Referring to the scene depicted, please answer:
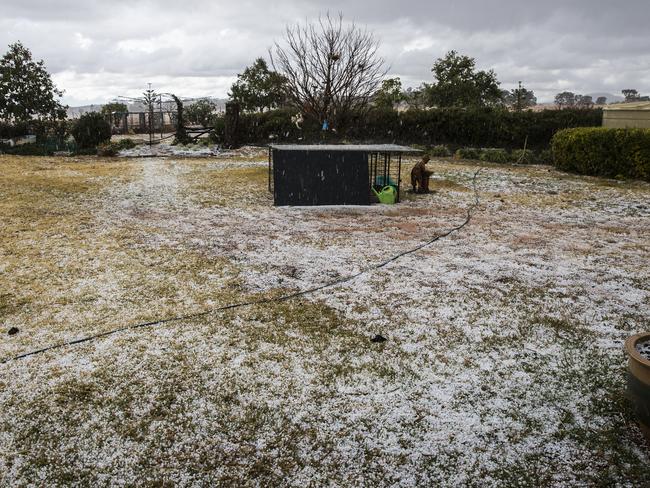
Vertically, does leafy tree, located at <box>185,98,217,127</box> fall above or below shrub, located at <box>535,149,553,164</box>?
above

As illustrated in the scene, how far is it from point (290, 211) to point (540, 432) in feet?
21.4

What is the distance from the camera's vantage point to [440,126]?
800 inches

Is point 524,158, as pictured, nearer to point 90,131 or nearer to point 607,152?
point 607,152

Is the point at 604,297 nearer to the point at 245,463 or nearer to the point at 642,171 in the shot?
the point at 245,463

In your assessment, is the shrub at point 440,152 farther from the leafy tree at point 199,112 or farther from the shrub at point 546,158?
the leafy tree at point 199,112

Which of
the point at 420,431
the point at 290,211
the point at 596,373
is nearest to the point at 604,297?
the point at 596,373

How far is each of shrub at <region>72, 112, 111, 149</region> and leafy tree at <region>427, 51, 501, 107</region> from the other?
65.7ft

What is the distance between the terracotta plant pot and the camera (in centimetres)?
259

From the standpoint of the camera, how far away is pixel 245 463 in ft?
8.48

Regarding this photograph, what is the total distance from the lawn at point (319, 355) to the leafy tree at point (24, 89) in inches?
634

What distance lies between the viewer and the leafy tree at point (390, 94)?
29578mm

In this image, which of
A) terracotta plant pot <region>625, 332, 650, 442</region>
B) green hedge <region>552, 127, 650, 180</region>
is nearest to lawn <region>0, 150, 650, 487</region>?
terracotta plant pot <region>625, 332, 650, 442</region>

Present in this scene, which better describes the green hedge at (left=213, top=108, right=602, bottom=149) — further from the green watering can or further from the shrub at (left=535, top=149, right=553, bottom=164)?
the green watering can

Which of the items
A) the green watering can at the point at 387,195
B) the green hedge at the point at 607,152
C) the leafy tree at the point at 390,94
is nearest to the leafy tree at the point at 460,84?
the leafy tree at the point at 390,94
